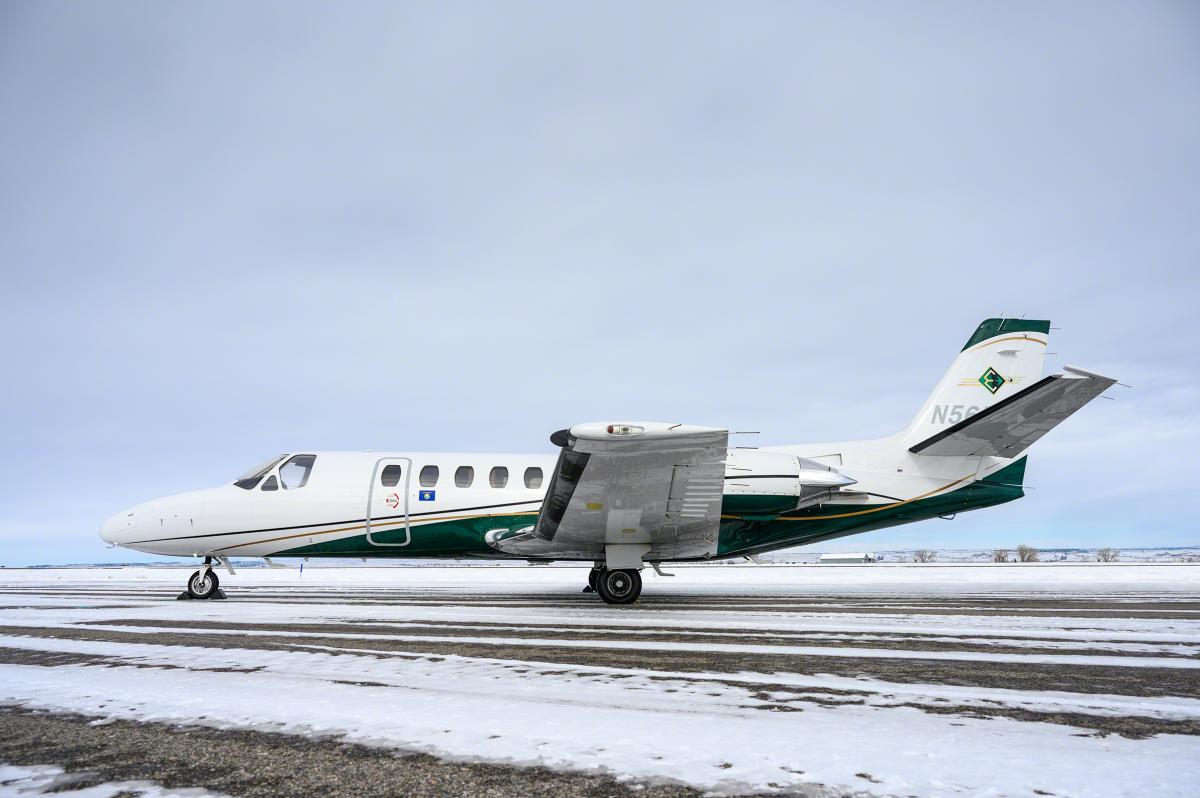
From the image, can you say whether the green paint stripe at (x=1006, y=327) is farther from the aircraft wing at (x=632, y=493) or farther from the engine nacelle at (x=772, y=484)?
the aircraft wing at (x=632, y=493)

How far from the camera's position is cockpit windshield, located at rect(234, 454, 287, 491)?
13.0 meters

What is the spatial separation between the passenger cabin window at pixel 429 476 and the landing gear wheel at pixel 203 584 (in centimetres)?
456

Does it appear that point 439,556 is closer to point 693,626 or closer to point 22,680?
point 693,626

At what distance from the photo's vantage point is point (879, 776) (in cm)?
245

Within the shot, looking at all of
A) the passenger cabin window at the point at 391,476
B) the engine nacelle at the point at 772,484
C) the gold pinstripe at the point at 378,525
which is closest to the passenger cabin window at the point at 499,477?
the gold pinstripe at the point at 378,525

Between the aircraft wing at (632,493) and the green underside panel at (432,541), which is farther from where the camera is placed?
the green underside panel at (432,541)

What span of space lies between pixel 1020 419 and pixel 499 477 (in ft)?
31.6

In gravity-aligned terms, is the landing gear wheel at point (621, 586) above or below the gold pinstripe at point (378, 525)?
below

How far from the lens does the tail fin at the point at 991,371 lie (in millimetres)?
13680

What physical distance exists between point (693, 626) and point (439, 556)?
22.5 ft

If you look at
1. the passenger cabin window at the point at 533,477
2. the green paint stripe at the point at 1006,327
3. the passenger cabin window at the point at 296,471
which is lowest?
the passenger cabin window at the point at 296,471

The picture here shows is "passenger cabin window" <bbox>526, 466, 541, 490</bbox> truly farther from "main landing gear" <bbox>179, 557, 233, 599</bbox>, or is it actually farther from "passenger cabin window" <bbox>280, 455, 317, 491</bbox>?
"main landing gear" <bbox>179, 557, 233, 599</bbox>

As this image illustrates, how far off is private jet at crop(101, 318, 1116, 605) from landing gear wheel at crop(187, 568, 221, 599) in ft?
0.09

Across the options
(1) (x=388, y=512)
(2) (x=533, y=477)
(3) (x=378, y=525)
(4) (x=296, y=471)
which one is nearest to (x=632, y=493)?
(2) (x=533, y=477)
